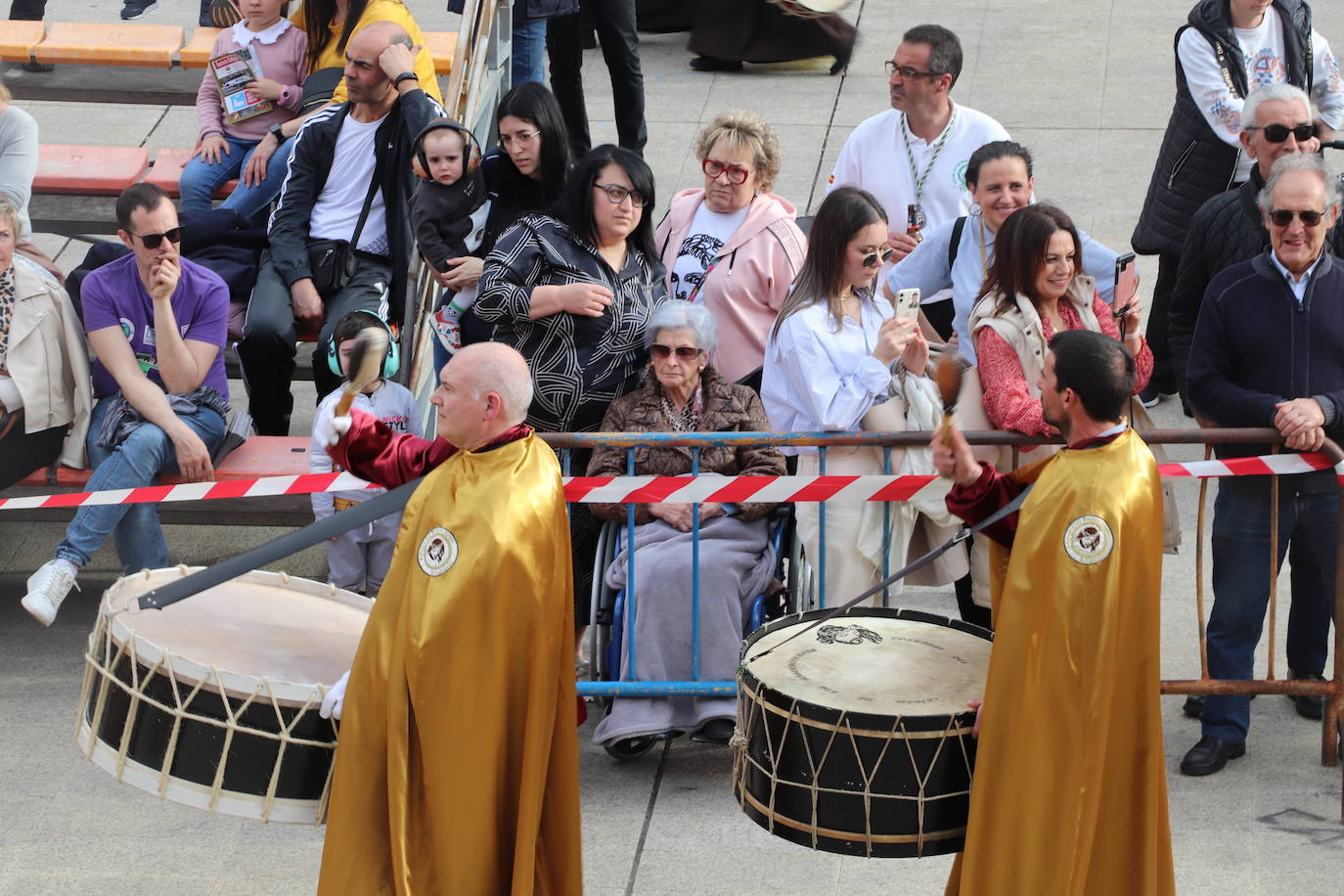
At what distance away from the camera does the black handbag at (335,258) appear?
7.18 m

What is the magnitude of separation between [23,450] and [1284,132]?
4.77 metres

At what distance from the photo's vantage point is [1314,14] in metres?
12.2

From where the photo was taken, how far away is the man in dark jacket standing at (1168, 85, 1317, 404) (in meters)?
6.17

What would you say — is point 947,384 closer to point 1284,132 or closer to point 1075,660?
point 1075,660

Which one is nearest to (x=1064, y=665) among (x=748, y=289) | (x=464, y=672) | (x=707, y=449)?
(x=464, y=672)

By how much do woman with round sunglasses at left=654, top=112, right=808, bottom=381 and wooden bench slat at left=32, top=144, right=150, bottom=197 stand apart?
10.6 feet

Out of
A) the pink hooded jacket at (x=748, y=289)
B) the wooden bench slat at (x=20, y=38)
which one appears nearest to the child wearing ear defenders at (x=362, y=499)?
the pink hooded jacket at (x=748, y=289)

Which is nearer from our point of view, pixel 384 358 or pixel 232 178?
pixel 384 358

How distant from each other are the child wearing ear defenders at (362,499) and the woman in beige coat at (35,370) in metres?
0.94

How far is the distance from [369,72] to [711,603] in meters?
2.91

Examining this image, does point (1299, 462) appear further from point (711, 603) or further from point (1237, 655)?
point (711, 603)

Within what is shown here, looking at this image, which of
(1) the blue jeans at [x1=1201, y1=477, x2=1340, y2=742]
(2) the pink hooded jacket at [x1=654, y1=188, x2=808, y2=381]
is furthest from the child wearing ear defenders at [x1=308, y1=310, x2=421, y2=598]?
(1) the blue jeans at [x1=1201, y1=477, x2=1340, y2=742]

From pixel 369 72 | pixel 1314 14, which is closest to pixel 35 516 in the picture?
pixel 369 72

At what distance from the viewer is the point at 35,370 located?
6.43 meters
